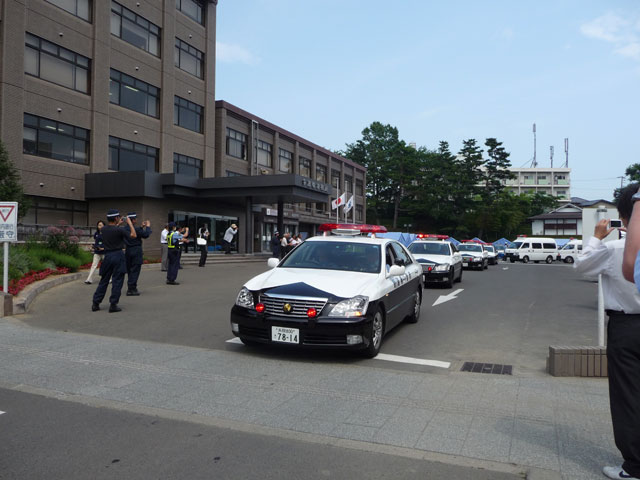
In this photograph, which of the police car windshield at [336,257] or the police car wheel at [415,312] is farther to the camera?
the police car wheel at [415,312]

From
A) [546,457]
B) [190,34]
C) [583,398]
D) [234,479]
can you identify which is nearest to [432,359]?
[583,398]

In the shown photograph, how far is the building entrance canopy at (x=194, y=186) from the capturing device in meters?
26.2

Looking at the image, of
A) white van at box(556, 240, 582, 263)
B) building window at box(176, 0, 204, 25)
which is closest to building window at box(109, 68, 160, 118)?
building window at box(176, 0, 204, 25)

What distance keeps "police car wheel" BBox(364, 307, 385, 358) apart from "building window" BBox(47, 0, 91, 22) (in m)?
25.4

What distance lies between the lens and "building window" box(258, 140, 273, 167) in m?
41.6

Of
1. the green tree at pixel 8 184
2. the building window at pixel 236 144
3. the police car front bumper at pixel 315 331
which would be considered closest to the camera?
the police car front bumper at pixel 315 331

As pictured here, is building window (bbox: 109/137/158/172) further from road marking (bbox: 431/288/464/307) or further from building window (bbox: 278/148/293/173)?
road marking (bbox: 431/288/464/307)

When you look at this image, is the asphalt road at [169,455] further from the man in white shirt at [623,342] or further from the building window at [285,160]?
the building window at [285,160]

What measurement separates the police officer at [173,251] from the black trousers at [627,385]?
1311cm

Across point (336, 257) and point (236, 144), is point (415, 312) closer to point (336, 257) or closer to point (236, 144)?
point (336, 257)

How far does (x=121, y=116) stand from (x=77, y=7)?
5590 mm

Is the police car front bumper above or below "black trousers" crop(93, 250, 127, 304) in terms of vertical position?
below

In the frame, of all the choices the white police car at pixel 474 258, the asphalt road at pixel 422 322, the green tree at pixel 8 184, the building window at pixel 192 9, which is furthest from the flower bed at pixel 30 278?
the building window at pixel 192 9

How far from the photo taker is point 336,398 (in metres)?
5.00
